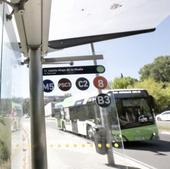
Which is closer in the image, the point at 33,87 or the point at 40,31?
the point at 40,31

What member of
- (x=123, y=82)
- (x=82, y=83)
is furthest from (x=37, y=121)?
(x=123, y=82)

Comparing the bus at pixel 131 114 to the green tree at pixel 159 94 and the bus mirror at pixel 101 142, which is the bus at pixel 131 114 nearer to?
the bus mirror at pixel 101 142

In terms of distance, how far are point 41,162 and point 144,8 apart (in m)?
2.46

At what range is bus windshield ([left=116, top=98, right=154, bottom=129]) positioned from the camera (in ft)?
31.4

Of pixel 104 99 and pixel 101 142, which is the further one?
pixel 101 142

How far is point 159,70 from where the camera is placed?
37750 millimetres

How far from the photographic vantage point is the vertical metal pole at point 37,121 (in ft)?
11.7

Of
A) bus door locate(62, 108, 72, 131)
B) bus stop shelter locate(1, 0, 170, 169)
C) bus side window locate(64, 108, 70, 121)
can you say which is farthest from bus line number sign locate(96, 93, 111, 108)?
bus side window locate(64, 108, 70, 121)

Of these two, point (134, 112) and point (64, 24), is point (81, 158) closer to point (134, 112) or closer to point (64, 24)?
point (64, 24)

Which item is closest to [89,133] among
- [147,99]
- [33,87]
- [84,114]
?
[84,114]

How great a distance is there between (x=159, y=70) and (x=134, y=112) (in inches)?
1162

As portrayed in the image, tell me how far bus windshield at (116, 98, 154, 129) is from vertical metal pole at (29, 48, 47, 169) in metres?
6.14

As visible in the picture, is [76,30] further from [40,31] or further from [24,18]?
[24,18]

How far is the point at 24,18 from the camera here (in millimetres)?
2443
